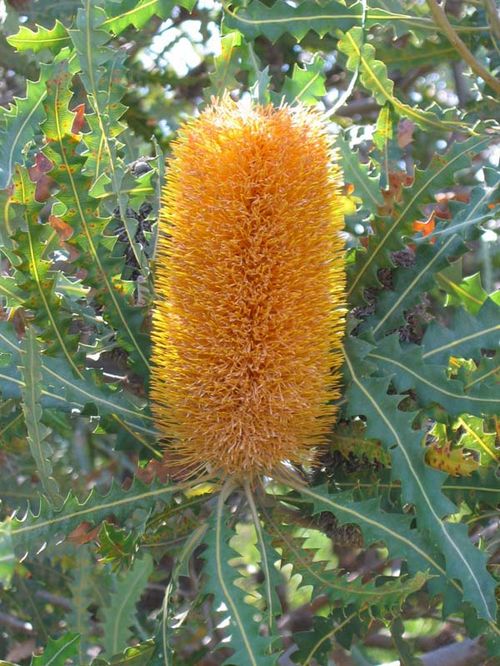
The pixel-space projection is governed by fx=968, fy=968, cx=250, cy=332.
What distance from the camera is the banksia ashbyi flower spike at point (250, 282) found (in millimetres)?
1232

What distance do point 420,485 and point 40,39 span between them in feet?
2.99

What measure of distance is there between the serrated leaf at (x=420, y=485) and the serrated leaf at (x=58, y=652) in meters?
0.48

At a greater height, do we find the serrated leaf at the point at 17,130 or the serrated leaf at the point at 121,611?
the serrated leaf at the point at 17,130

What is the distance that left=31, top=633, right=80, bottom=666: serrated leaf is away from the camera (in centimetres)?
129

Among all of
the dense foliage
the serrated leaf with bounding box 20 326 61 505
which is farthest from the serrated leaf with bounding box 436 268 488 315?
the serrated leaf with bounding box 20 326 61 505

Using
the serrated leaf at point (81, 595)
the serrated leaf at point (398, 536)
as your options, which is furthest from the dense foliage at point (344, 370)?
the serrated leaf at point (81, 595)

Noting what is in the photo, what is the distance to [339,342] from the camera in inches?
52.0

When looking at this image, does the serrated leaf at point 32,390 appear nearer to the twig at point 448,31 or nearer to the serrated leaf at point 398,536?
the serrated leaf at point 398,536

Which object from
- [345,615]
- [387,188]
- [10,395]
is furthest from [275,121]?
[345,615]

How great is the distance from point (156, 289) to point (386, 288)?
1.18 ft

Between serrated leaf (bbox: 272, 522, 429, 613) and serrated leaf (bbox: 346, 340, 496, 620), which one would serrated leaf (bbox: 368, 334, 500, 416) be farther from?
serrated leaf (bbox: 272, 522, 429, 613)

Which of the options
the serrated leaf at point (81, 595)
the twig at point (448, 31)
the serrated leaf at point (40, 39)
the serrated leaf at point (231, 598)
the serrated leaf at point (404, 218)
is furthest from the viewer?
the serrated leaf at point (81, 595)

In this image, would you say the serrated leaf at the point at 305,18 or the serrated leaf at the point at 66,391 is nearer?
the serrated leaf at the point at 66,391

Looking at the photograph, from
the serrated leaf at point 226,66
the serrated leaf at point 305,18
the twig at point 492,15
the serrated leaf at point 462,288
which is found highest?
the twig at point 492,15
